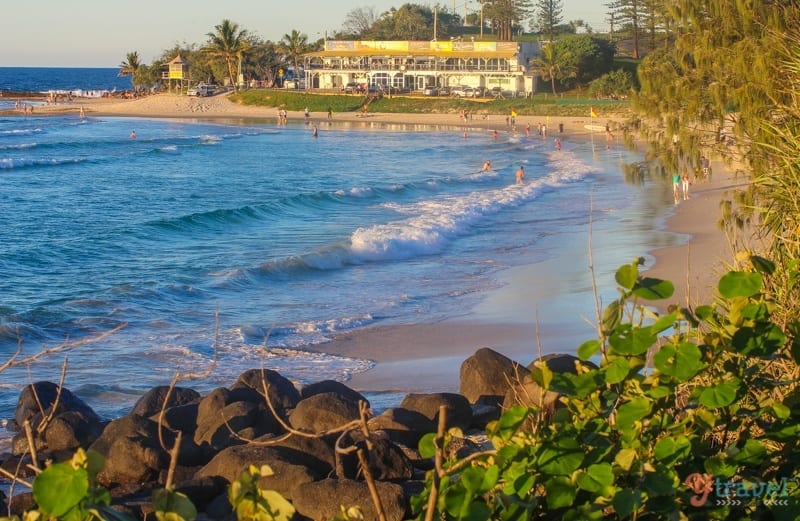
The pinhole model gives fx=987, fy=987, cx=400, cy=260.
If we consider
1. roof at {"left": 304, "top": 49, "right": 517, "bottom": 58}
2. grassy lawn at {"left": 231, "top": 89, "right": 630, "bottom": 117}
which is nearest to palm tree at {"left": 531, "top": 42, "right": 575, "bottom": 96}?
grassy lawn at {"left": 231, "top": 89, "right": 630, "bottom": 117}

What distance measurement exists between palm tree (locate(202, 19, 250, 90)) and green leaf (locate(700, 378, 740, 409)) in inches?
4188

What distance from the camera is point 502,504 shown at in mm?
3100

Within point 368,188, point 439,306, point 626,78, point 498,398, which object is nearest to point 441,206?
point 368,188

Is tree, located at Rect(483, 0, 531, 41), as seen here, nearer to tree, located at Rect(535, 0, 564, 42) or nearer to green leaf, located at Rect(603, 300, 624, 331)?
tree, located at Rect(535, 0, 564, 42)

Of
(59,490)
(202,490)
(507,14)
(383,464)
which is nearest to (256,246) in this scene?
(202,490)

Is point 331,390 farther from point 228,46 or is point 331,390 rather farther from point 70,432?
point 228,46

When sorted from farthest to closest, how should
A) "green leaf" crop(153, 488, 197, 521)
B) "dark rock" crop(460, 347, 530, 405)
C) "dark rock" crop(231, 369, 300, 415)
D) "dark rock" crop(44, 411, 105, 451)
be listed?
1. "dark rock" crop(460, 347, 530, 405)
2. "dark rock" crop(231, 369, 300, 415)
3. "dark rock" crop(44, 411, 105, 451)
4. "green leaf" crop(153, 488, 197, 521)

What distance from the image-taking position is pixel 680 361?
3438 millimetres

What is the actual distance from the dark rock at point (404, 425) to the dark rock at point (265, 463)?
1099 mm

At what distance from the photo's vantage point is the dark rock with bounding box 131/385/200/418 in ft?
32.1

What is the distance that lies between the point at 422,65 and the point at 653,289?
3771 inches

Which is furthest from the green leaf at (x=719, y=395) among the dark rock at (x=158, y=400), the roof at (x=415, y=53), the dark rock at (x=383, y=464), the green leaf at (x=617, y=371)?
the roof at (x=415, y=53)

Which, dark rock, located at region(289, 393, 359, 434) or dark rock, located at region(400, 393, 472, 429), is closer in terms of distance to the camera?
dark rock, located at region(289, 393, 359, 434)

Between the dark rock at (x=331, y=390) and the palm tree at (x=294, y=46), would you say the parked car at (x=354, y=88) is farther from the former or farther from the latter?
the dark rock at (x=331, y=390)
